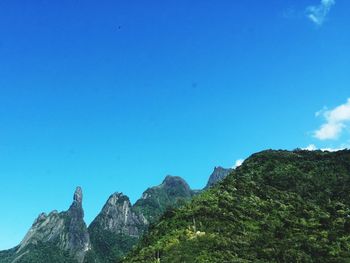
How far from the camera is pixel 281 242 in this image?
80.0 meters

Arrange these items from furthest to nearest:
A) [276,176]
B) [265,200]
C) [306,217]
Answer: [276,176] < [265,200] < [306,217]

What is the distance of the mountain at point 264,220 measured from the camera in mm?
75938

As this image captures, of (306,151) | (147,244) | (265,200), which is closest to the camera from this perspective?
(147,244)

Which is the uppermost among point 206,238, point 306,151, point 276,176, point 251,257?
point 306,151

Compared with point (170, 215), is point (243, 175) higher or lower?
higher

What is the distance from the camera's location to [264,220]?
9488cm

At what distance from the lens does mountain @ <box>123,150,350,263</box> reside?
7594 cm

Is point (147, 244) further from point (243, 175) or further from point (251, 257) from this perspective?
point (243, 175)

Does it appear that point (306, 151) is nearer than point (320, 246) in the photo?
No

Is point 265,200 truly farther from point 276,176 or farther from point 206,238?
point 206,238

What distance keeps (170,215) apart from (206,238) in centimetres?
2328

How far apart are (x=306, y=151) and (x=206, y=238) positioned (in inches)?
3686

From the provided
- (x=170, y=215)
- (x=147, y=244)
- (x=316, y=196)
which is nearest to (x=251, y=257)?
(x=147, y=244)

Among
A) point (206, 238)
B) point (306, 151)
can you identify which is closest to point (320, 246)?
point (206, 238)
